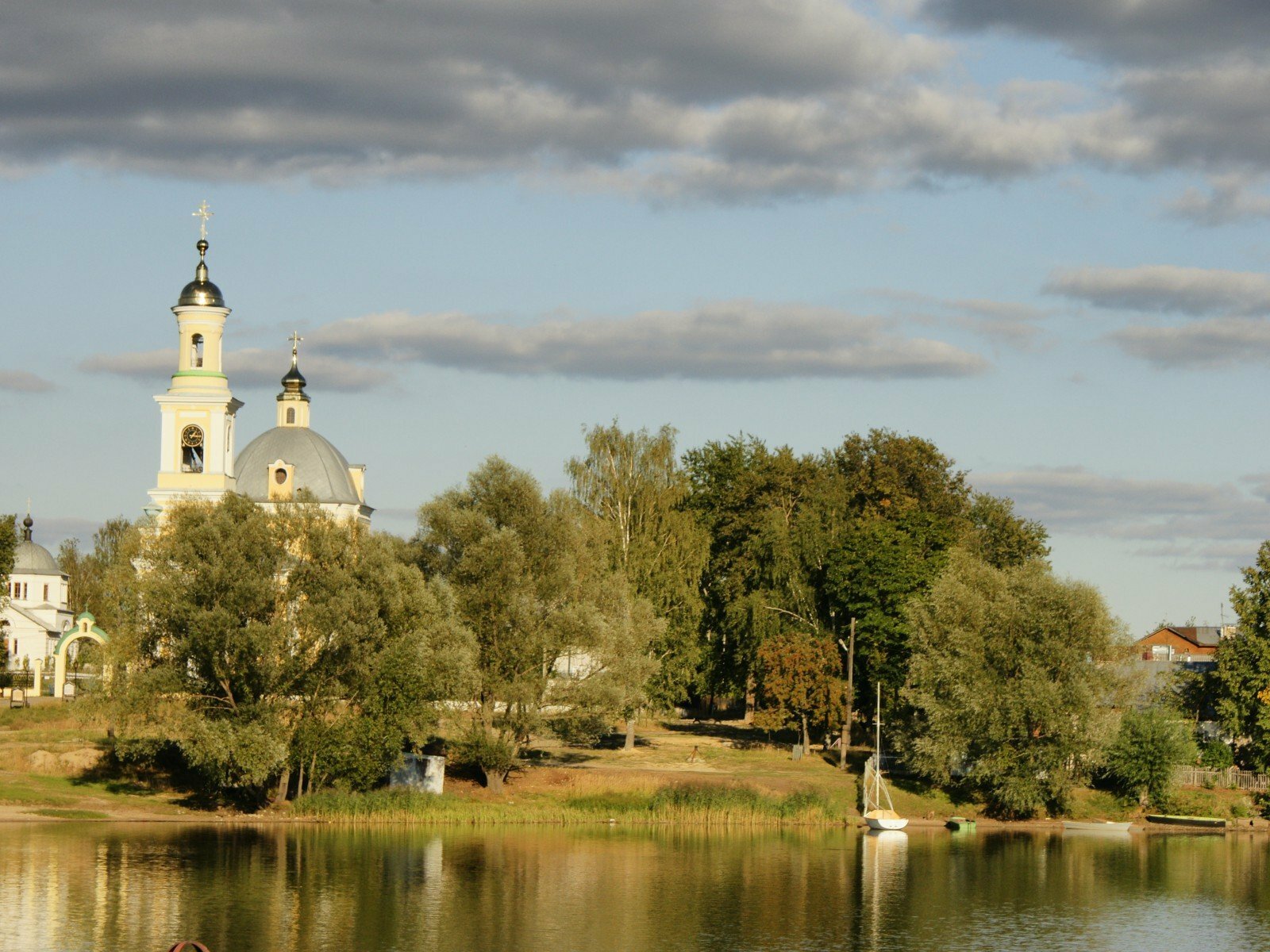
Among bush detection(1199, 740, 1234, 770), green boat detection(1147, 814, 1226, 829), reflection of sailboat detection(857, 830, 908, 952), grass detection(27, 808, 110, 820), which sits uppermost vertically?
bush detection(1199, 740, 1234, 770)

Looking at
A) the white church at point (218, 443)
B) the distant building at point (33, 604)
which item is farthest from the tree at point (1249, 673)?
the distant building at point (33, 604)

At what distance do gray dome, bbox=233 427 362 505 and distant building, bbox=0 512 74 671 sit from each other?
31.5 metres

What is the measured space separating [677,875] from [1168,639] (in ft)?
315

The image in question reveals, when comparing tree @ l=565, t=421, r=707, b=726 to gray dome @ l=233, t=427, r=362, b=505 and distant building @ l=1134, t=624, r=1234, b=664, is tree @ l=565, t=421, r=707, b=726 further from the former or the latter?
distant building @ l=1134, t=624, r=1234, b=664

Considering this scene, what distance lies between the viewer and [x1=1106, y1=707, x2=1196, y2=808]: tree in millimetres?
69500

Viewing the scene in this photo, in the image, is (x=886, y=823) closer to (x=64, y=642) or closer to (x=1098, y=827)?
(x=1098, y=827)

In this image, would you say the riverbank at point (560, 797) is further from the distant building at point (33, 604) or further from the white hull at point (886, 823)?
the distant building at point (33, 604)

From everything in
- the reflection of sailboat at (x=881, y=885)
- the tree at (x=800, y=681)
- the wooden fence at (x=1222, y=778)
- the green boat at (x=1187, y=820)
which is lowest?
the reflection of sailboat at (x=881, y=885)

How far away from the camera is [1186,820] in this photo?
6906cm

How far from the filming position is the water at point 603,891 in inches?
1576

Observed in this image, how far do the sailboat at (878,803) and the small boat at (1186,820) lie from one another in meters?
11.1

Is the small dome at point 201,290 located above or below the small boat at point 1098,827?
above

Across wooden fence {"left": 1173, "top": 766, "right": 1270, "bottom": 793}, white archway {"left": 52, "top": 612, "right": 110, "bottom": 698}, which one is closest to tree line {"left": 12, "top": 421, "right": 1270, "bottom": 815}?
wooden fence {"left": 1173, "top": 766, "right": 1270, "bottom": 793}

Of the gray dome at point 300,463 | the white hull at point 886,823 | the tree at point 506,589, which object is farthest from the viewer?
the gray dome at point 300,463
